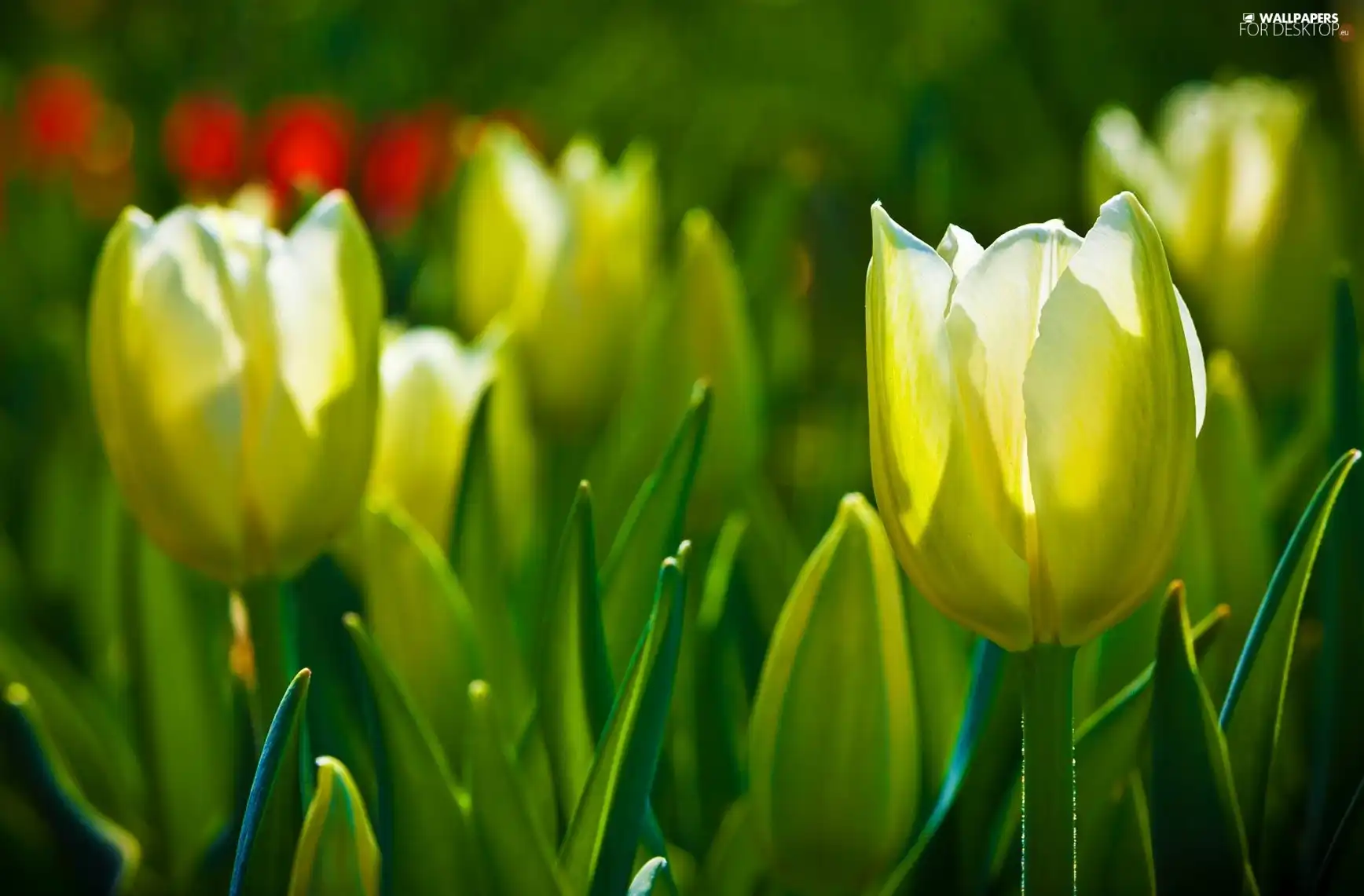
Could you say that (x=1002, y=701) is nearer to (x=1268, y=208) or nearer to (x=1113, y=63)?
(x=1268, y=208)

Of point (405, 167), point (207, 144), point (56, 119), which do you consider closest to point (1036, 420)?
point (405, 167)

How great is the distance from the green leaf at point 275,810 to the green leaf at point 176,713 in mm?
243

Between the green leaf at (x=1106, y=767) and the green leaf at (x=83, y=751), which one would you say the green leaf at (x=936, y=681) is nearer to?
the green leaf at (x=1106, y=767)

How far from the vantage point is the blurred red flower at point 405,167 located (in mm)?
1729

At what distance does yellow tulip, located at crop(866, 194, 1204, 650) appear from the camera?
0.46m

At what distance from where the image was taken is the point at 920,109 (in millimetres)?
1419

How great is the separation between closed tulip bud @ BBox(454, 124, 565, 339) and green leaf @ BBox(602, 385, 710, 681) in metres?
0.36

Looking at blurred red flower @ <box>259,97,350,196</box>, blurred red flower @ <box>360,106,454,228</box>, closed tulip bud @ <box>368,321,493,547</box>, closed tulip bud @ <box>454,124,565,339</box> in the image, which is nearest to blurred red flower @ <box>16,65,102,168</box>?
blurred red flower @ <box>259,97,350,196</box>

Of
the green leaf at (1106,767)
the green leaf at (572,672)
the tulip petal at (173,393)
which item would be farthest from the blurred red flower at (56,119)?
the green leaf at (1106,767)

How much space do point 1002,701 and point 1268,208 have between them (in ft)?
1.55

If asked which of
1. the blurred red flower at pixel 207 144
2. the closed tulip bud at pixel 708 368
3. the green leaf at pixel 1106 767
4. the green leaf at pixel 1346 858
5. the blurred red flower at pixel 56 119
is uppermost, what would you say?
the blurred red flower at pixel 56 119

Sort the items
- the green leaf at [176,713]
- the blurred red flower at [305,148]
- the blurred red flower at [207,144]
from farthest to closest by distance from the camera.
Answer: the blurred red flower at [207,144]
the blurred red flower at [305,148]
the green leaf at [176,713]

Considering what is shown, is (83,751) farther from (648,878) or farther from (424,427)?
(648,878)

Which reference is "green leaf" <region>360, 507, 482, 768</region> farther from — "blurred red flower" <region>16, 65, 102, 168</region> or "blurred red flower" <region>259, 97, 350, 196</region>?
"blurred red flower" <region>16, 65, 102, 168</region>
